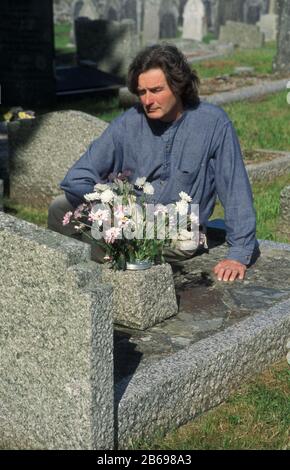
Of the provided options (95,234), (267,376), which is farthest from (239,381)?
(95,234)

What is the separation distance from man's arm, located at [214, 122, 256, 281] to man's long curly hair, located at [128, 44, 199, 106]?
1.27 ft

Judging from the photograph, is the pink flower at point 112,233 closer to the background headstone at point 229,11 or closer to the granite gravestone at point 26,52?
the granite gravestone at point 26,52

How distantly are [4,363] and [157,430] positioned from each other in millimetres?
700

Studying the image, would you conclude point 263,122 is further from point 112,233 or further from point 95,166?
point 112,233

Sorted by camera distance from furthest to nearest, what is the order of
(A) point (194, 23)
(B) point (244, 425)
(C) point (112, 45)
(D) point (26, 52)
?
(A) point (194, 23) < (C) point (112, 45) < (D) point (26, 52) < (B) point (244, 425)

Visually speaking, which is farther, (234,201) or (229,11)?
(229,11)

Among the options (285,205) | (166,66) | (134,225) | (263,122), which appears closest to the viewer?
(134,225)

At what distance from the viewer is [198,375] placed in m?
3.99

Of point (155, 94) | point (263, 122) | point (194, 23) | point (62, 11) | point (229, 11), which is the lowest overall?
point (62, 11)

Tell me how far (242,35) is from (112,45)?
7.81 meters

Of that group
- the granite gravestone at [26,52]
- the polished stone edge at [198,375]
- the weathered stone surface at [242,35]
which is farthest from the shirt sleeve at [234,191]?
the weathered stone surface at [242,35]

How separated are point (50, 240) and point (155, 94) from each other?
1838mm

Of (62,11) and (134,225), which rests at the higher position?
(134,225)

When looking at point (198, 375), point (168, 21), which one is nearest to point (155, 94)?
point (198, 375)
